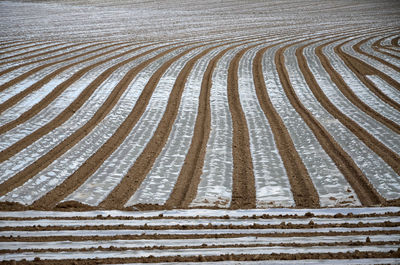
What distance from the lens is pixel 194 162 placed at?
380 inches

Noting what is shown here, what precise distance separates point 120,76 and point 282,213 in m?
11.4

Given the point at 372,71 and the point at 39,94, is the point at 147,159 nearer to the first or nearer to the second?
the point at 39,94

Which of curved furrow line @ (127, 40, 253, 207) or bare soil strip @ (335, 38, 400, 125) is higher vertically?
bare soil strip @ (335, 38, 400, 125)

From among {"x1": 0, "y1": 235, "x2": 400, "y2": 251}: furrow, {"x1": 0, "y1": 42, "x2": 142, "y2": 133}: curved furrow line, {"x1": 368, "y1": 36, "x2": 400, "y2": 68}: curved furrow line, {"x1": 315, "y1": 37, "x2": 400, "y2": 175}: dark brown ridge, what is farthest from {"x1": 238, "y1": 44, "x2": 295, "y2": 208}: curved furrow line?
{"x1": 368, "y1": 36, "x2": 400, "y2": 68}: curved furrow line

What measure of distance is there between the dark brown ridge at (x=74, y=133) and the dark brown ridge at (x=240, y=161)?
3.91 metres

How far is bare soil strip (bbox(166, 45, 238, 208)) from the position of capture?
795cm

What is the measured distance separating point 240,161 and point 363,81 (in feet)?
29.4

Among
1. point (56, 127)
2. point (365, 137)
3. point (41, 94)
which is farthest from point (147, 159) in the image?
point (41, 94)

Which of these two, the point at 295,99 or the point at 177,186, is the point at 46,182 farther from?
the point at 295,99

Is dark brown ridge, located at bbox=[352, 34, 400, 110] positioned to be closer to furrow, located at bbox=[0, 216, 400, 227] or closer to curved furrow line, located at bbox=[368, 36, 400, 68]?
curved furrow line, located at bbox=[368, 36, 400, 68]

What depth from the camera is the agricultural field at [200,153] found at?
615 centimetres

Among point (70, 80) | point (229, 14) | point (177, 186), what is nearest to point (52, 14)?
point (229, 14)

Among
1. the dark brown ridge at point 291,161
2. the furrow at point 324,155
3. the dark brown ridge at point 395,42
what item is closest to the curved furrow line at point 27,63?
the dark brown ridge at point 291,161

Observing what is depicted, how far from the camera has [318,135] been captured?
1122cm
